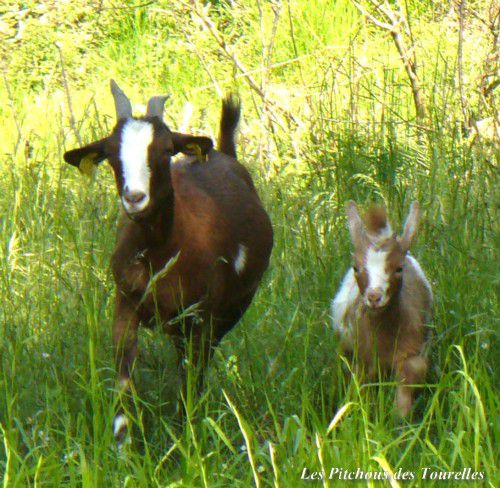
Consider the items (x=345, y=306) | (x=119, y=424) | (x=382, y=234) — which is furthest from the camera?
(x=345, y=306)

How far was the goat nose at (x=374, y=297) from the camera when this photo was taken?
477 cm

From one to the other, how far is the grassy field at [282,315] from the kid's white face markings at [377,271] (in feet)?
0.93

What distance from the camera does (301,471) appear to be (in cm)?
373

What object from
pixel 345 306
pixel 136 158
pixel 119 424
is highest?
pixel 136 158

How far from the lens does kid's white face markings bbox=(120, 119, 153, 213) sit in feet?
15.5

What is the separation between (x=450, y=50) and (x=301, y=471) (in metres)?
5.82

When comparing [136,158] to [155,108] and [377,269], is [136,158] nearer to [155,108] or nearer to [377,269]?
[155,108]

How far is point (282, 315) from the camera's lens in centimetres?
541

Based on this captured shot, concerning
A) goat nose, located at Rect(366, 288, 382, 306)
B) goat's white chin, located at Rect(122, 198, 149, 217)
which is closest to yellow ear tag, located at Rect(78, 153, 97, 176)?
goat's white chin, located at Rect(122, 198, 149, 217)

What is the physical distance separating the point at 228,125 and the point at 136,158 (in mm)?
1593

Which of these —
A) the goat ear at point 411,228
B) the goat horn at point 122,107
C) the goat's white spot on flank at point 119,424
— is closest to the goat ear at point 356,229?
the goat ear at point 411,228

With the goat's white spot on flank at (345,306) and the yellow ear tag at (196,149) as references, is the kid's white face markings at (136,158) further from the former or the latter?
the goat's white spot on flank at (345,306)

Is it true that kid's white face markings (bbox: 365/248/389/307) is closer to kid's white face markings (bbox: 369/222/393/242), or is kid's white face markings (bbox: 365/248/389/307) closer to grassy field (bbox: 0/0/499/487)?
kid's white face markings (bbox: 369/222/393/242)

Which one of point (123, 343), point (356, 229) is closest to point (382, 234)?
point (356, 229)
